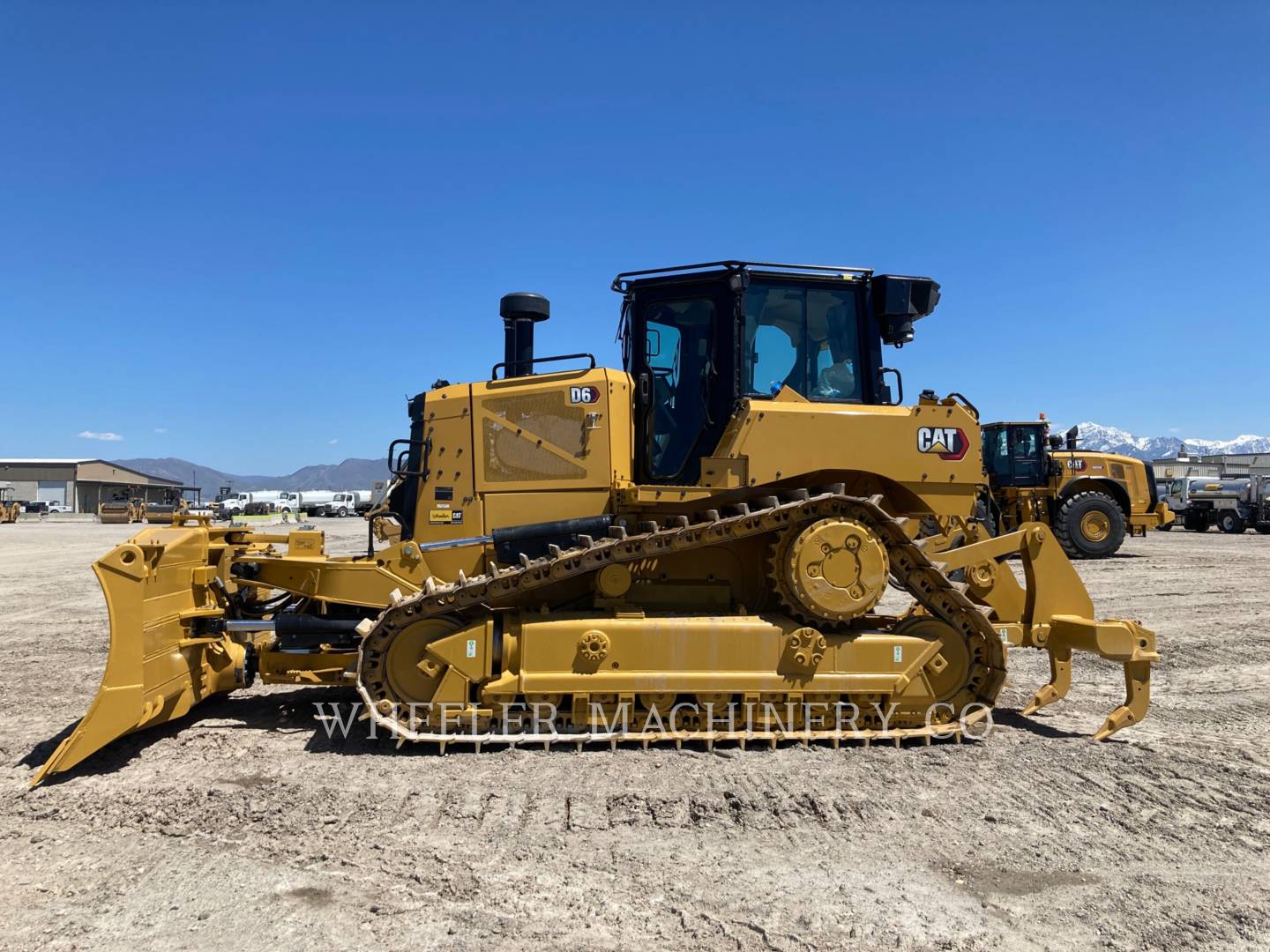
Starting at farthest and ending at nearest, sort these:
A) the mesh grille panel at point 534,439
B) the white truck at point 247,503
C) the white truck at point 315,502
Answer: the white truck at point 315,502
the white truck at point 247,503
the mesh grille panel at point 534,439

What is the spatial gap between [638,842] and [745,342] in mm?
3574

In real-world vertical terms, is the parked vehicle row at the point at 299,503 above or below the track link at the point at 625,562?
above

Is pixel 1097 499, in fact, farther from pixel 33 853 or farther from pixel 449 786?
pixel 33 853

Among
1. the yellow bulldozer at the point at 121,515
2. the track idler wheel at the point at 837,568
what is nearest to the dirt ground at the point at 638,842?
the track idler wheel at the point at 837,568

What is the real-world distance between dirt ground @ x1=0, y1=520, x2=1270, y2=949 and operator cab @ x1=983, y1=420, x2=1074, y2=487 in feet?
46.9

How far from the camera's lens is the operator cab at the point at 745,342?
594 cm

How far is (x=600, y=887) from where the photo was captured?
3549 mm

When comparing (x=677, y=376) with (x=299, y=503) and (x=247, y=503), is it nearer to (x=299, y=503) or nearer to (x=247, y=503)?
(x=247, y=503)

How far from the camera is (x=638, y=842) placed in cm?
400

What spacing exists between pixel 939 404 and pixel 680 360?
6.42ft

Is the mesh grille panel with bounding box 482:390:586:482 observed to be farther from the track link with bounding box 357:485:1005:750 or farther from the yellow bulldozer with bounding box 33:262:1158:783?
the track link with bounding box 357:485:1005:750

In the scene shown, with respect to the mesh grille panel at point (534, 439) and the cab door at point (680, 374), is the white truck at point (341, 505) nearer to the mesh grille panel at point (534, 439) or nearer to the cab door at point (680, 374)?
the mesh grille panel at point (534, 439)

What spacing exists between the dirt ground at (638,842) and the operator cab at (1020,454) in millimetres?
14294

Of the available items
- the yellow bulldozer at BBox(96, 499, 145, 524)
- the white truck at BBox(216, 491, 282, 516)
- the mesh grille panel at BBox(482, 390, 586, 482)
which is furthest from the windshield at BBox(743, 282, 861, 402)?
the yellow bulldozer at BBox(96, 499, 145, 524)
